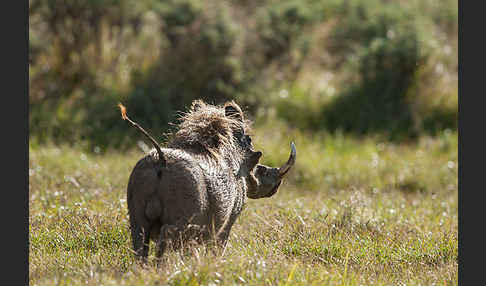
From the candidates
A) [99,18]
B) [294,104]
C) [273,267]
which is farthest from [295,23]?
[273,267]

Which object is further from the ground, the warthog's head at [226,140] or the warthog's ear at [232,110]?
the warthog's ear at [232,110]

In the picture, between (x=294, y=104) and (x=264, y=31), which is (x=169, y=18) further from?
(x=294, y=104)

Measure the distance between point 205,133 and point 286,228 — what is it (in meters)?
1.53

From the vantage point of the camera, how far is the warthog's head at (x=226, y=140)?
5367 mm

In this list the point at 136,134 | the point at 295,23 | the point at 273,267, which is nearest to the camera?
the point at 273,267

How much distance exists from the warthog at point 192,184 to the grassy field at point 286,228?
0.70ft

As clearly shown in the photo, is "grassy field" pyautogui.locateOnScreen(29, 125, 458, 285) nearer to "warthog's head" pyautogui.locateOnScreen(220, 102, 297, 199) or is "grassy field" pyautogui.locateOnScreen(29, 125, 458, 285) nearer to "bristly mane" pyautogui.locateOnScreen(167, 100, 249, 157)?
"warthog's head" pyautogui.locateOnScreen(220, 102, 297, 199)

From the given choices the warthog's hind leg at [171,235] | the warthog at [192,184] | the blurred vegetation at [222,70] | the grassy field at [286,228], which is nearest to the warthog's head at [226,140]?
the warthog at [192,184]

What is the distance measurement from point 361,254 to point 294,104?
23.4ft

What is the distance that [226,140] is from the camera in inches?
216

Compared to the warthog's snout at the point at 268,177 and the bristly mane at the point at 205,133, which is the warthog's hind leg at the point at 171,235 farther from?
the warthog's snout at the point at 268,177

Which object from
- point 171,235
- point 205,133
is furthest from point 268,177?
point 171,235

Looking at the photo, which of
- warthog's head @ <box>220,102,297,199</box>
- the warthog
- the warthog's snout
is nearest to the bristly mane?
the warthog

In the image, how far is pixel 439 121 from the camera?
12.9 metres
